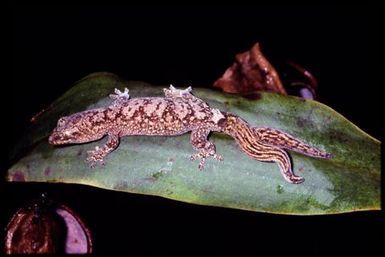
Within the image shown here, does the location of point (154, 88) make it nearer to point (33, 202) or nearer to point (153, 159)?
point (153, 159)

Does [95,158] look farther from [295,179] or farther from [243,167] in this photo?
[295,179]

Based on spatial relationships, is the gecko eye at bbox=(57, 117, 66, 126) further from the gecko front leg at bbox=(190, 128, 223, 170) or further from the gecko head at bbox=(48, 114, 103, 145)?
the gecko front leg at bbox=(190, 128, 223, 170)

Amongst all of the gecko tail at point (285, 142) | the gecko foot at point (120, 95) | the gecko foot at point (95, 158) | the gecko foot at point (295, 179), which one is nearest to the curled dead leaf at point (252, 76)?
the gecko tail at point (285, 142)

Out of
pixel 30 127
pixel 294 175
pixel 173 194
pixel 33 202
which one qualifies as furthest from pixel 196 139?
pixel 30 127

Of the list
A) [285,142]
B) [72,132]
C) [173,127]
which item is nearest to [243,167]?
[285,142]

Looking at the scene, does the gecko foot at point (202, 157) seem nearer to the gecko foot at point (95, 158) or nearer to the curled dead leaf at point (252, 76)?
the gecko foot at point (95, 158)

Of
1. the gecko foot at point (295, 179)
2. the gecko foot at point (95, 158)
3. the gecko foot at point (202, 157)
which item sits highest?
the gecko foot at point (295, 179)

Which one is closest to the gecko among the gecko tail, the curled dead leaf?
the gecko tail
